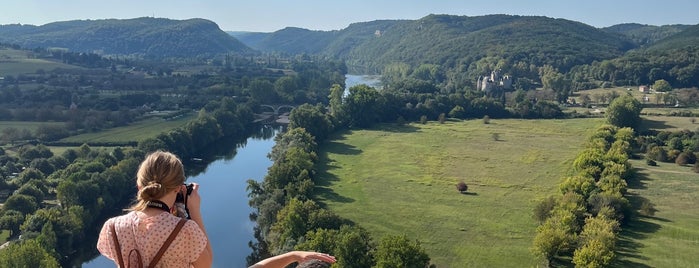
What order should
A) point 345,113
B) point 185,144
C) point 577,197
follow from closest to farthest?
point 577,197 → point 185,144 → point 345,113

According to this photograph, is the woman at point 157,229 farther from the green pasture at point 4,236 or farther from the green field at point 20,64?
the green field at point 20,64

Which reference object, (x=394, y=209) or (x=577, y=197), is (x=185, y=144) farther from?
(x=577, y=197)

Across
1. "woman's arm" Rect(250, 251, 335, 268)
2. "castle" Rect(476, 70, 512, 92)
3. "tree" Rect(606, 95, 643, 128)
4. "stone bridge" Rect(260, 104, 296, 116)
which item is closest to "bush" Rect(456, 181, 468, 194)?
"tree" Rect(606, 95, 643, 128)

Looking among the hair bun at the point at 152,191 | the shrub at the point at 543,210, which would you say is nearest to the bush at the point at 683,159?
the shrub at the point at 543,210

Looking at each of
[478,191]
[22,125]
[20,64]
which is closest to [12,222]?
[478,191]

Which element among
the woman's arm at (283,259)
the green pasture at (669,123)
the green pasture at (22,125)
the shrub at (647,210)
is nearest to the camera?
the woman's arm at (283,259)

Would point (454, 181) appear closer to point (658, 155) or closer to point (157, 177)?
point (658, 155)

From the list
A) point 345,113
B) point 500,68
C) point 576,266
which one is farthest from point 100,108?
point 500,68
